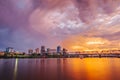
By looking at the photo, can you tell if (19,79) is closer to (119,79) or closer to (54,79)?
(54,79)

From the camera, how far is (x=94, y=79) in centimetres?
4150

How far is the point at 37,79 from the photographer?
1631 inches

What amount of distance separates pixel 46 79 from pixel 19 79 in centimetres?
719

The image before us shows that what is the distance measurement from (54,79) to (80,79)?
7022mm

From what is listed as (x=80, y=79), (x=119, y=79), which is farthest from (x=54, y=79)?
(x=119, y=79)

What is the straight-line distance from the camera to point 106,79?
137ft

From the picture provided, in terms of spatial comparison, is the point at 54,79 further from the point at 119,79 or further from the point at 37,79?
the point at 119,79

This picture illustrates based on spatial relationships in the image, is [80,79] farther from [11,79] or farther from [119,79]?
[11,79]

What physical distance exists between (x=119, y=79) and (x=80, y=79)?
1014 centimetres

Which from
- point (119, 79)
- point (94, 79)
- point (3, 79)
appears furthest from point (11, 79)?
point (119, 79)

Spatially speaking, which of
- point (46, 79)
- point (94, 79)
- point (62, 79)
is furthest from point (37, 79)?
point (94, 79)

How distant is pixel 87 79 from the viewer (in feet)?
137

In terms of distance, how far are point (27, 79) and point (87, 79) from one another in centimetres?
1605

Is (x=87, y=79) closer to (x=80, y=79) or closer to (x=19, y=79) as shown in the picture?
(x=80, y=79)
